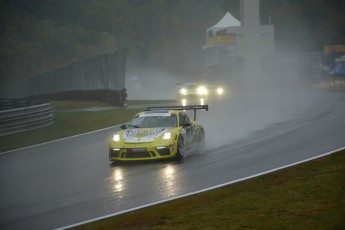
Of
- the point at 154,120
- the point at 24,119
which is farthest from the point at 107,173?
the point at 24,119

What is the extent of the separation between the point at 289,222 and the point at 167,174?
5412 mm

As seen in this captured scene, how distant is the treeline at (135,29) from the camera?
92.1 meters

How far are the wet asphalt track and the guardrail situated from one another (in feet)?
14.0

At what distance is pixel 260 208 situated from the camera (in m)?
9.20

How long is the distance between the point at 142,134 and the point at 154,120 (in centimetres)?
114

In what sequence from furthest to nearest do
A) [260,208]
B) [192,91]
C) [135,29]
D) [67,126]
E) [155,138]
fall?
[135,29] → [192,91] → [67,126] → [155,138] → [260,208]

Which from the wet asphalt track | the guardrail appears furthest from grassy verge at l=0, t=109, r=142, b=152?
the wet asphalt track

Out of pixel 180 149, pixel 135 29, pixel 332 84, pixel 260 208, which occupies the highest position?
pixel 135 29

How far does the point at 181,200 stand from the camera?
34.7 feet

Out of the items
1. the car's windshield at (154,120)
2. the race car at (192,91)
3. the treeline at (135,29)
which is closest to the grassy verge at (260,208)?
the car's windshield at (154,120)

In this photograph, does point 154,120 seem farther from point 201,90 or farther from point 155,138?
point 201,90

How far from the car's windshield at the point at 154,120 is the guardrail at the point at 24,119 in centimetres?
883

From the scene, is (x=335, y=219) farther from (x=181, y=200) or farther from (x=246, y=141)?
(x=246, y=141)

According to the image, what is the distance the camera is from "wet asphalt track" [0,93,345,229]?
10797 millimetres
